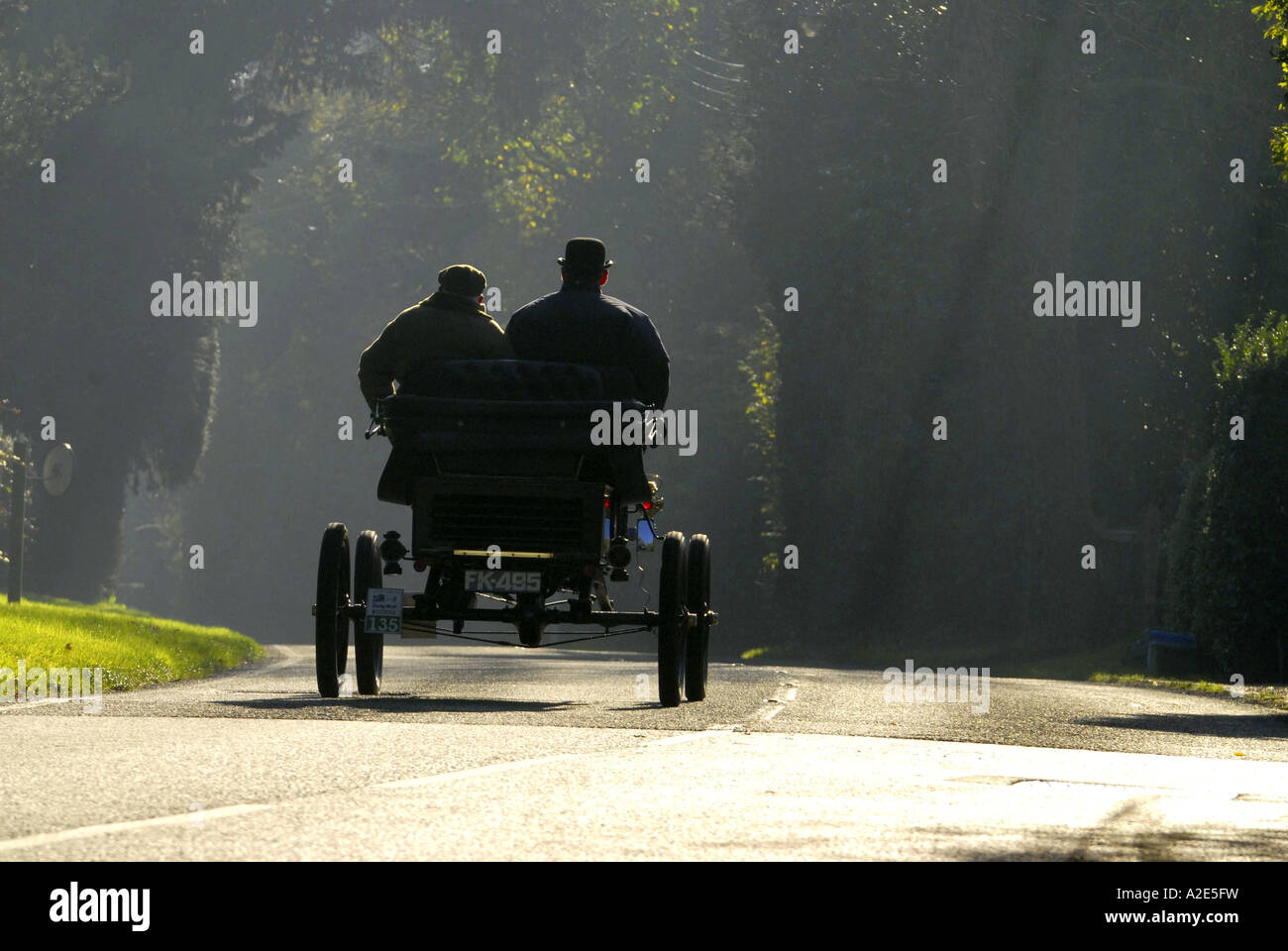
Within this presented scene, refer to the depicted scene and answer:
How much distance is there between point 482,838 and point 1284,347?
20.8 m

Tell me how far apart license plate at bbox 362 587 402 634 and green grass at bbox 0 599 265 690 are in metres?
4.39

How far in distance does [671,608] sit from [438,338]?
7.45ft

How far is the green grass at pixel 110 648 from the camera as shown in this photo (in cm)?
1689

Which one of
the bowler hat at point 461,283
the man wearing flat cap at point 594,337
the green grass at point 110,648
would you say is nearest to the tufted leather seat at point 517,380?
the man wearing flat cap at point 594,337

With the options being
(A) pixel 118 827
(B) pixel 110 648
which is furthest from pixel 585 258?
(B) pixel 110 648

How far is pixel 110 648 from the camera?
18953 millimetres

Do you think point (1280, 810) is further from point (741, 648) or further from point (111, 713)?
point (741, 648)

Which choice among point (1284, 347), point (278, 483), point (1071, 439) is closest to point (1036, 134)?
point (1071, 439)

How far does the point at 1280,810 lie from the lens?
307 inches

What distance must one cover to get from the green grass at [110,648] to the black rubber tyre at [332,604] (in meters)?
3.22

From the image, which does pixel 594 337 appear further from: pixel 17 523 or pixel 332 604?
pixel 17 523

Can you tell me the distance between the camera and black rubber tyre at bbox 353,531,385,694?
43.1 feet

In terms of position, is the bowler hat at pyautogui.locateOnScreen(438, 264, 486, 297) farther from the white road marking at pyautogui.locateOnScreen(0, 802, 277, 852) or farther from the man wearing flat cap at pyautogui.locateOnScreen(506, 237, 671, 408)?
the white road marking at pyautogui.locateOnScreen(0, 802, 277, 852)

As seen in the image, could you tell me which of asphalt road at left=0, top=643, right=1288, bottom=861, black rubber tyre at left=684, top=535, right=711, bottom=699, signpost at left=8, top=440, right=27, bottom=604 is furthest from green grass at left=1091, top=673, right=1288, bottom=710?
signpost at left=8, top=440, right=27, bottom=604
